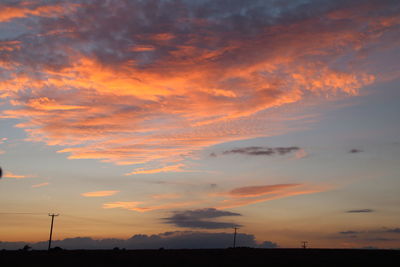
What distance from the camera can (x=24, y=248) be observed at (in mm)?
130500

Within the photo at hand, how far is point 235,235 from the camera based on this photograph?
6816 inches
